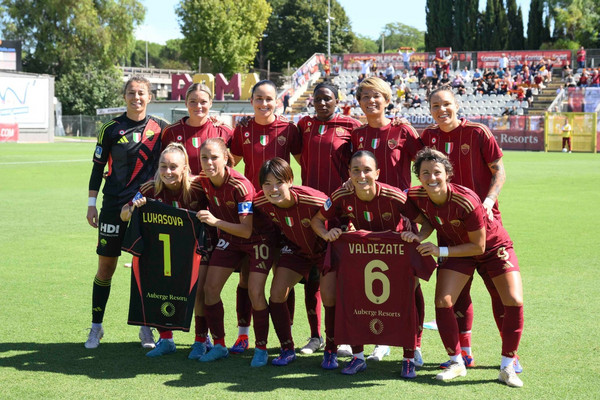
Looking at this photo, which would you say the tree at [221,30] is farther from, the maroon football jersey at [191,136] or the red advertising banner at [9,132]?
the maroon football jersey at [191,136]

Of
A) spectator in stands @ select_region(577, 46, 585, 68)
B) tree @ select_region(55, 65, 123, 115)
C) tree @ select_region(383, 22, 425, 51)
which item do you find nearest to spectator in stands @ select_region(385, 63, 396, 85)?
spectator in stands @ select_region(577, 46, 585, 68)

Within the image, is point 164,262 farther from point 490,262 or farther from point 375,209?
point 490,262

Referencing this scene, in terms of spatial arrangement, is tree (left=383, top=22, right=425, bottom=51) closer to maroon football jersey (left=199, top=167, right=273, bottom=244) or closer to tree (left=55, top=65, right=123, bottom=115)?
tree (left=55, top=65, right=123, bottom=115)

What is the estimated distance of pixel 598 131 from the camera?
116 ft

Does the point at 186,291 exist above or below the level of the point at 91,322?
above

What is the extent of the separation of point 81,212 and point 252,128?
27.9ft

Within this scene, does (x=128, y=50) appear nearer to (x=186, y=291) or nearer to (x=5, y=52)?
(x=5, y=52)

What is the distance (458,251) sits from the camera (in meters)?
5.06

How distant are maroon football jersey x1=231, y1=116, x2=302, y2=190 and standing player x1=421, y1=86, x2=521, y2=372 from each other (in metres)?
1.29

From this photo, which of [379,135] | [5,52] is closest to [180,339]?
[379,135]

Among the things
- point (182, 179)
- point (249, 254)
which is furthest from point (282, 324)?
point (182, 179)

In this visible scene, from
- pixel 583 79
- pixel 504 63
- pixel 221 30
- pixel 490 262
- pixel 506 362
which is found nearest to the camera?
pixel 506 362

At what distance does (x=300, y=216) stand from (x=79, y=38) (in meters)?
61.8

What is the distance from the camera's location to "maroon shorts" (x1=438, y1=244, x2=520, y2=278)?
514 cm
